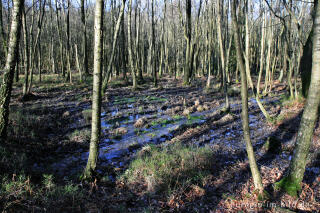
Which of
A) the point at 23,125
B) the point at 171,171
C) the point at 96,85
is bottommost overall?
the point at 171,171

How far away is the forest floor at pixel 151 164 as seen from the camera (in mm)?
3850

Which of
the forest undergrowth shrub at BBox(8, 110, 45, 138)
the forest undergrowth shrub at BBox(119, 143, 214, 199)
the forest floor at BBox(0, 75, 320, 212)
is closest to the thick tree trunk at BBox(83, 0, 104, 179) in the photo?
the forest floor at BBox(0, 75, 320, 212)

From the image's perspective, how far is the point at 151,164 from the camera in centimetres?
513

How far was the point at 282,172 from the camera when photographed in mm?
5016

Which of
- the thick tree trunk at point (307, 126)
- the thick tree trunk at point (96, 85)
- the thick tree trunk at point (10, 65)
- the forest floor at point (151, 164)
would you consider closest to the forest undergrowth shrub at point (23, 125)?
the forest floor at point (151, 164)

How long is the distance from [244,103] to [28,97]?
13.0 m

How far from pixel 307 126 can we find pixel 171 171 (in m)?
2.74

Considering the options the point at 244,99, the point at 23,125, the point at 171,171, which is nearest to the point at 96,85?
the point at 171,171

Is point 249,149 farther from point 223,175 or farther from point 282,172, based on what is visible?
point 282,172

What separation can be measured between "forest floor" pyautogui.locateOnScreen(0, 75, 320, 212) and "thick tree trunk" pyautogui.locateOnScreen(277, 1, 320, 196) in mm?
272

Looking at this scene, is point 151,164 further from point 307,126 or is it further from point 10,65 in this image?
point 10,65

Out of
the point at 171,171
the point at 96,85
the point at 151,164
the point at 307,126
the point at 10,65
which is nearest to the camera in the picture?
the point at 307,126

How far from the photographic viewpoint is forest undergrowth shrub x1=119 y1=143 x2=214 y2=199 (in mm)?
4477

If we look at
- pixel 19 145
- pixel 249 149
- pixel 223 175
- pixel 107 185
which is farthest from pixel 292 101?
pixel 19 145
